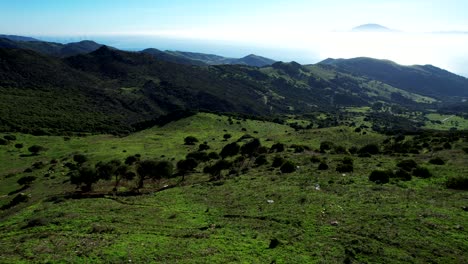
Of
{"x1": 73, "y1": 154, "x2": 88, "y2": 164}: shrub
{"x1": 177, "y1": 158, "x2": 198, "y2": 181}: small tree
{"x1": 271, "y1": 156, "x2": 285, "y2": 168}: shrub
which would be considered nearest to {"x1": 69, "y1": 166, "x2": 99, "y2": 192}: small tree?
{"x1": 177, "y1": 158, "x2": 198, "y2": 181}: small tree

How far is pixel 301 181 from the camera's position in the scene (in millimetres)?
40188

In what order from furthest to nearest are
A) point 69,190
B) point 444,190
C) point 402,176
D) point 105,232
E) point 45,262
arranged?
point 69,190
point 402,176
point 444,190
point 105,232
point 45,262

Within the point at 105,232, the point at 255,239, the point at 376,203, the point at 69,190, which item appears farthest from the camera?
the point at 69,190

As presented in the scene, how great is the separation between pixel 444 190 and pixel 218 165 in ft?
99.0

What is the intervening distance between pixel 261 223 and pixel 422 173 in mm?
24107

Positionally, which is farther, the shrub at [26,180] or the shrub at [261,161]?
the shrub at [26,180]

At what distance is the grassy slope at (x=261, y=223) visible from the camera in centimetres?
2241

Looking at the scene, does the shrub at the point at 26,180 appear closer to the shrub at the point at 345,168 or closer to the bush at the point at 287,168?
the bush at the point at 287,168

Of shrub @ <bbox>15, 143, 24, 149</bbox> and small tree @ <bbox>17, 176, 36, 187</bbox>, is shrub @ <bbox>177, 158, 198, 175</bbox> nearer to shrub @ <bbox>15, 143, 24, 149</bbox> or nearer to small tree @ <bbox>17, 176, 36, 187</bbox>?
small tree @ <bbox>17, 176, 36, 187</bbox>

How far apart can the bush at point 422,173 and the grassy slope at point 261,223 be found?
4.15 ft

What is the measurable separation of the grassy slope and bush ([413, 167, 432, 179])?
1.26 m

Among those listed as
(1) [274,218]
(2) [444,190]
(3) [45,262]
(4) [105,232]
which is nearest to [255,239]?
(1) [274,218]

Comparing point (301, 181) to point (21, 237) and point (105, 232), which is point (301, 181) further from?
point (21, 237)

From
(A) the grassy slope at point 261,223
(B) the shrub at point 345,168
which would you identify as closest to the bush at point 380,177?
(A) the grassy slope at point 261,223
